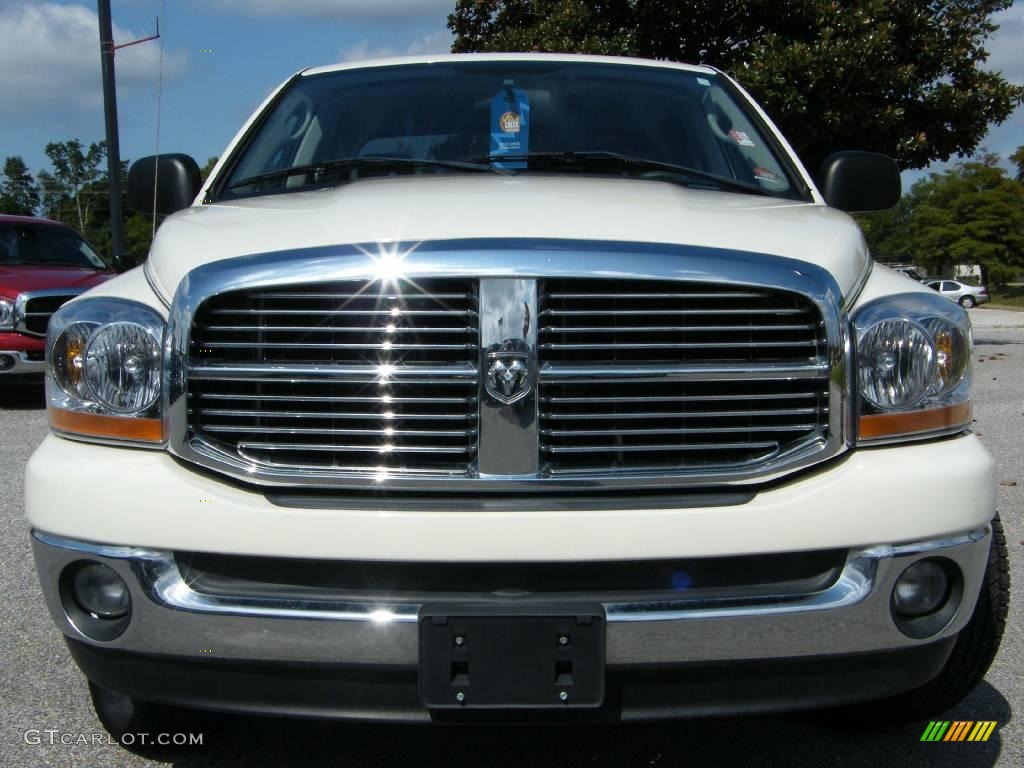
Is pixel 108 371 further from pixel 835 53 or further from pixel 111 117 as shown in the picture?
pixel 835 53

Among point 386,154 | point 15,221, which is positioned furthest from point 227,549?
point 15,221

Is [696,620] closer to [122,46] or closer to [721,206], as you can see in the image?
[721,206]

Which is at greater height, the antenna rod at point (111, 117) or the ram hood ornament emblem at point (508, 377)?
the antenna rod at point (111, 117)

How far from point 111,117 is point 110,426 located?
11.2 metres

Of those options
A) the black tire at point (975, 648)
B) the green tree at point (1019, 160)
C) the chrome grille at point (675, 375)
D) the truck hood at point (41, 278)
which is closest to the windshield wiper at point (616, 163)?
the chrome grille at point (675, 375)

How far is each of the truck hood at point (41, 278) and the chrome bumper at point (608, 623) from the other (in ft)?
26.7

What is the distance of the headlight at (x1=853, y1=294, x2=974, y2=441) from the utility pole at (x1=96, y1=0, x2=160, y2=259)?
430 inches

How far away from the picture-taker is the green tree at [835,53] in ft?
45.3

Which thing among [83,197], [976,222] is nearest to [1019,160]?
[976,222]

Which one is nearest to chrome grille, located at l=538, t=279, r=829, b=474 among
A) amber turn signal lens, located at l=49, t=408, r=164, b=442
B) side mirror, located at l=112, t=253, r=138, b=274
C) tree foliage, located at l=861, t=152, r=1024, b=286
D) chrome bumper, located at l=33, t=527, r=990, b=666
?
chrome bumper, located at l=33, t=527, r=990, b=666

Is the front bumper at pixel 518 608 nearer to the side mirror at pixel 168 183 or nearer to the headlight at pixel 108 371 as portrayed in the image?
the headlight at pixel 108 371

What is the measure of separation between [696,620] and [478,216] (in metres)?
0.94

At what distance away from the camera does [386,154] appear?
3.43 meters

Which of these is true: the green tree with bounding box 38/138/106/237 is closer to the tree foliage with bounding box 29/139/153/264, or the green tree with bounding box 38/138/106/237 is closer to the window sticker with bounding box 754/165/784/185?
the tree foliage with bounding box 29/139/153/264
